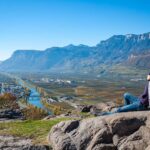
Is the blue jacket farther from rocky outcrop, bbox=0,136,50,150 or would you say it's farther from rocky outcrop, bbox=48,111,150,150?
rocky outcrop, bbox=0,136,50,150

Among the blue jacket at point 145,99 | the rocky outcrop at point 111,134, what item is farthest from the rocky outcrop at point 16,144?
the blue jacket at point 145,99

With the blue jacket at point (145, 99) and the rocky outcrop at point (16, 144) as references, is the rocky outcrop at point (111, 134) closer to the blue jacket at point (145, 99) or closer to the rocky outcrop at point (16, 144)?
the rocky outcrop at point (16, 144)

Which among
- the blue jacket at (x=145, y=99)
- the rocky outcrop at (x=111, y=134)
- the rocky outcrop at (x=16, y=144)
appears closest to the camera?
the rocky outcrop at (x=111, y=134)

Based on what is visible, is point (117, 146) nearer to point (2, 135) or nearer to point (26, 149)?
point (26, 149)

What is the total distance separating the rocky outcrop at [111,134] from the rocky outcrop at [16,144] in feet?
3.31

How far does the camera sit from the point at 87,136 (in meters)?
17.6

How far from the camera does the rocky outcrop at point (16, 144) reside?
18.1 metres

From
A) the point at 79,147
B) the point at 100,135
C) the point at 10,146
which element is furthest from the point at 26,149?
the point at 100,135

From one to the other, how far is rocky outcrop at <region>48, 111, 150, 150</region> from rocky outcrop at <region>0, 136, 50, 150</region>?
3.31ft

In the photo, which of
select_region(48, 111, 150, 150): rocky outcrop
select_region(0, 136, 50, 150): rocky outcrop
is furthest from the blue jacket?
select_region(0, 136, 50, 150): rocky outcrop

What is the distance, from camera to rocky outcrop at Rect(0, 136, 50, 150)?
18.1m

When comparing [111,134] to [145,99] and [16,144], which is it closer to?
[145,99]

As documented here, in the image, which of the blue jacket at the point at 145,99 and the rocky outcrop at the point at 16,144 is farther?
the blue jacket at the point at 145,99

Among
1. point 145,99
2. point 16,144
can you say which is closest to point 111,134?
point 145,99
